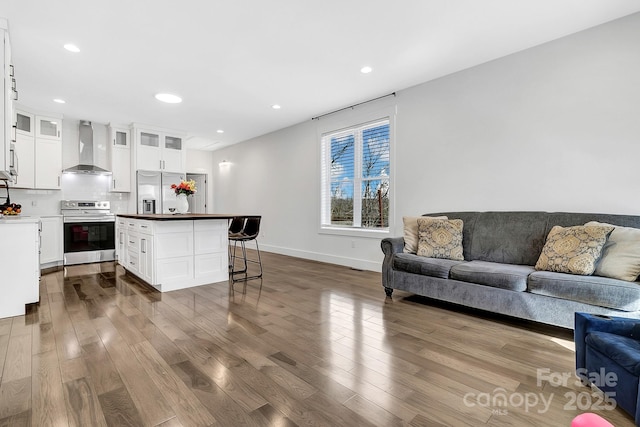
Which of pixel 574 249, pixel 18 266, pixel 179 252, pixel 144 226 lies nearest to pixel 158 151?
pixel 144 226

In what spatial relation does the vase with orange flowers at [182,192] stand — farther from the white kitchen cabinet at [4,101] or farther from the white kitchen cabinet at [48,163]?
the white kitchen cabinet at [48,163]

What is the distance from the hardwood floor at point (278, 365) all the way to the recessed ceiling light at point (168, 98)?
302 centimetres

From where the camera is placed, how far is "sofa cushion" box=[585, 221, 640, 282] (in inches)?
89.8

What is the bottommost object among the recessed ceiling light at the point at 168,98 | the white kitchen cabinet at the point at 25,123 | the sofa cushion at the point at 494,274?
the sofa cushion at the point at 494,274

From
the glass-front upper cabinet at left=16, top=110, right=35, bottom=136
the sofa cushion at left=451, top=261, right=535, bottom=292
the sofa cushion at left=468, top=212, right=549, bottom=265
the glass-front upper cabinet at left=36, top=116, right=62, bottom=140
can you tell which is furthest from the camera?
the glass-front upper cabinet at left=36, top=116, right=62, bottom=140

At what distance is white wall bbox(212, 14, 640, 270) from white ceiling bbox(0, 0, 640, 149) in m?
0.22

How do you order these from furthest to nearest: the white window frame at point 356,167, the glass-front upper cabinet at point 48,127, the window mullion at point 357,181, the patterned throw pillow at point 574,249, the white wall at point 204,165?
the white wall at point 204,165
the glass-front upper cabinet at point 48,127
the window mullion at point 357,181
the white window frame at point 356,167
the patterned throw pillow at point 574,249

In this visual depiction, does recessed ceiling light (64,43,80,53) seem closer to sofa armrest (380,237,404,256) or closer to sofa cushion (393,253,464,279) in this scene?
sofa armrest (380,237,404,256)

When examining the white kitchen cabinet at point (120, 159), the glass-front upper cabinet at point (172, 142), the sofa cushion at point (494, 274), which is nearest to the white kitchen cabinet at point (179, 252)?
the white kitchen cabinet at point (120, 159)

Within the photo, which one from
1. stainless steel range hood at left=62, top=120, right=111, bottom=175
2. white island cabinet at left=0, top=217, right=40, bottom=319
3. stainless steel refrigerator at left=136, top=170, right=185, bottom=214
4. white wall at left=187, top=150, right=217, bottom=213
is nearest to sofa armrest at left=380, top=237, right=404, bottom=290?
white island cabinet at left=0, top=217, right=40, bottom=319

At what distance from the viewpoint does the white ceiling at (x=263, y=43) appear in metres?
2.62

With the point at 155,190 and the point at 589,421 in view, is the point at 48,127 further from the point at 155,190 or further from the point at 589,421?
the point at 589,421

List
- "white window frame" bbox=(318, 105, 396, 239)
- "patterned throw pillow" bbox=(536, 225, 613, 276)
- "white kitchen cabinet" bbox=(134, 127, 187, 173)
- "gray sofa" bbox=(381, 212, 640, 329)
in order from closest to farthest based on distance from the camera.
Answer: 1. "gray sofa" bbox=(381, 212, 640, 329)
2. "patterned throw pillow" bbox=(536, 225, 613, 276)
3. "white window frame" bbox=(318, 105, 396, 239)
4. "white kitchen cabinet" bbox=(134, 127, 187, 173)

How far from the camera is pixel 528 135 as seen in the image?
10.9ft
